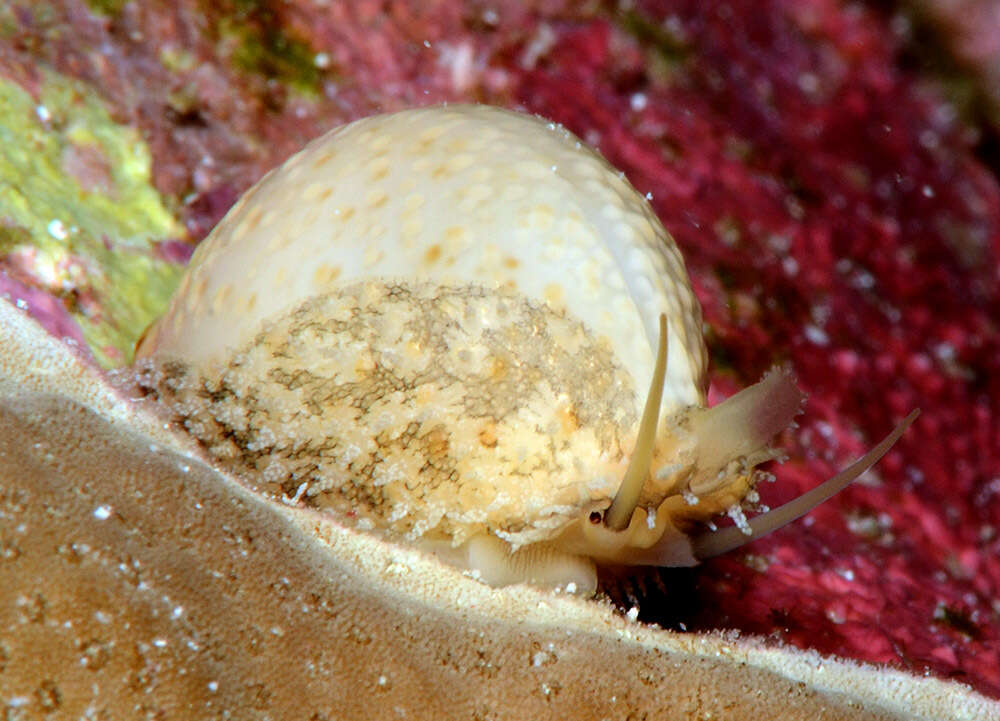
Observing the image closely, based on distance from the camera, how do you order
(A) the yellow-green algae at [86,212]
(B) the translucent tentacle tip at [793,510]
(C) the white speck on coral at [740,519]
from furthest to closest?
(A) the yellow-green algae at [86,212]
(C) the white speck on coral at [740,519]
(B) the translucent tentacle tip at [793,510]

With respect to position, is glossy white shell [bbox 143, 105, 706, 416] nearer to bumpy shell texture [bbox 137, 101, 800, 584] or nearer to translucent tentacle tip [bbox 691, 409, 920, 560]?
bumpy shell texture [bbox 137, 101, 800, 584]

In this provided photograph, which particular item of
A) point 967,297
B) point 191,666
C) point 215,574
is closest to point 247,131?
point 215,574

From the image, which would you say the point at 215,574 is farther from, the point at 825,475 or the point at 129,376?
the point at 825,475

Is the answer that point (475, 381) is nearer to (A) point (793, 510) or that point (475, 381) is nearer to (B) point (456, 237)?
(B) point (456, 237)

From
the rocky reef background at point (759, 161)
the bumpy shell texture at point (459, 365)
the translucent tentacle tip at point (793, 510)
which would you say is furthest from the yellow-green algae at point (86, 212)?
the translucent tentacle tip at point (793, 510)

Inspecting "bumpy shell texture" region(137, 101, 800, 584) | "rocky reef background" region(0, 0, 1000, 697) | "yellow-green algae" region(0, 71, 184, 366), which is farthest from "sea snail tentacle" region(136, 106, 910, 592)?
"rocky reef background" region(0, 0, 1000, 697)

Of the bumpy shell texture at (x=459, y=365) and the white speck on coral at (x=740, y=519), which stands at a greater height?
the bumpy shell texture at (x=459, y=365)

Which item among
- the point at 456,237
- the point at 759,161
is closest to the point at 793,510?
the point at 456,237

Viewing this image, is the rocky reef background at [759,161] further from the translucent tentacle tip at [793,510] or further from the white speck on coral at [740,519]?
the white speck on coral at [740,519]
